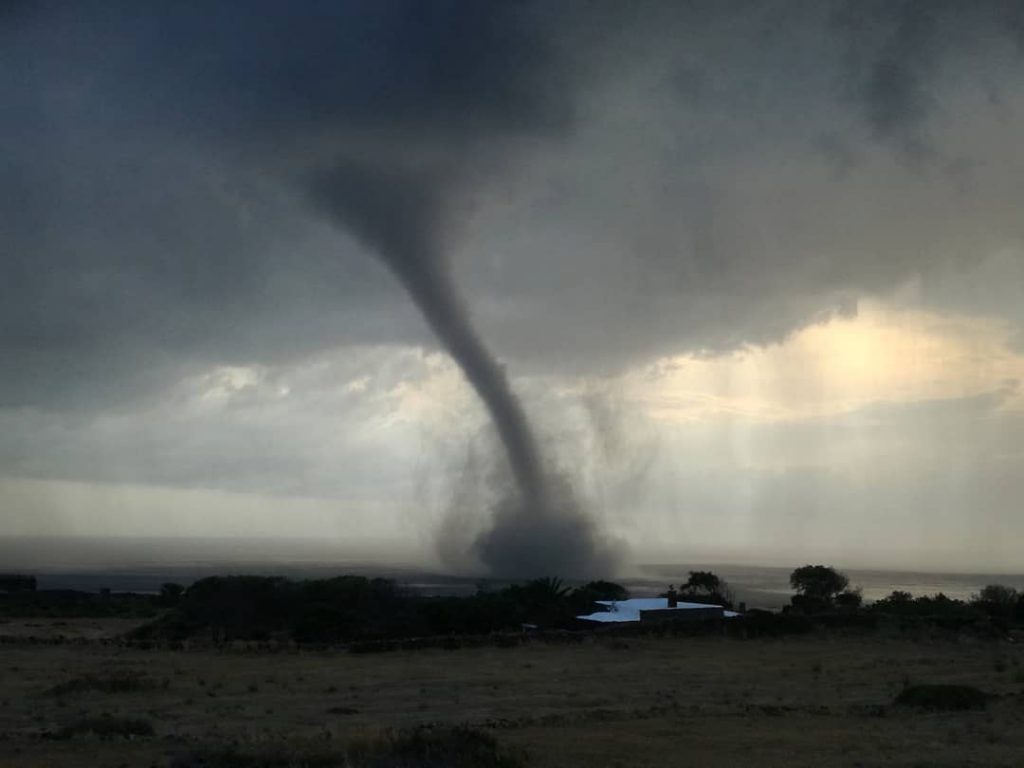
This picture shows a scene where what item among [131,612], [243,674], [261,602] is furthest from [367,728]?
[131,612]

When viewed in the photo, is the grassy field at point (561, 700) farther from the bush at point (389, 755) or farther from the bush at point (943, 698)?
the bush at point (389, 755)

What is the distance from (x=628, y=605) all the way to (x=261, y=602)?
25.3 metres

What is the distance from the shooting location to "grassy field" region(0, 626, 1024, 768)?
19750 mm

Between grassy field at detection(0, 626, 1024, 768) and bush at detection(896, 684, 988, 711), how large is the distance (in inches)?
20.5

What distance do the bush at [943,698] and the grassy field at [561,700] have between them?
1.71 feet

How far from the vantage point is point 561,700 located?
93.4 ft

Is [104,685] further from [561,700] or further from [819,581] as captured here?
[819,581]

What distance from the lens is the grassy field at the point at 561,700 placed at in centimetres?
1975

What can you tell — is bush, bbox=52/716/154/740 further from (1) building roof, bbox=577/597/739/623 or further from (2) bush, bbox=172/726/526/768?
(1) building roof, bbox=577/597/739/623

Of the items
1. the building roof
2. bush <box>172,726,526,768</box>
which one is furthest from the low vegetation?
the building roof

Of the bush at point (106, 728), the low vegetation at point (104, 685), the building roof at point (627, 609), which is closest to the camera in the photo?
the bush at point (106, 728)

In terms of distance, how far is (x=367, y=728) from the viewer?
22109 millimetres

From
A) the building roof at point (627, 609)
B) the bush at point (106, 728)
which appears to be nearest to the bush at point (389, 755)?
the bush at point (106, 728)

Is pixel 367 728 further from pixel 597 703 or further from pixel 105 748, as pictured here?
pixel 597 703
